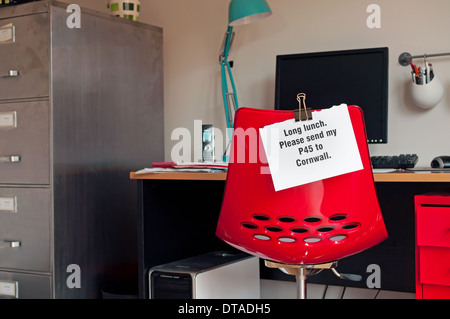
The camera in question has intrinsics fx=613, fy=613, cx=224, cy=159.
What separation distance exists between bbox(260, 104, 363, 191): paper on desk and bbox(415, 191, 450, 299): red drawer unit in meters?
0.28

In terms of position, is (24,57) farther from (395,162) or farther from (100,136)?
(395,162)

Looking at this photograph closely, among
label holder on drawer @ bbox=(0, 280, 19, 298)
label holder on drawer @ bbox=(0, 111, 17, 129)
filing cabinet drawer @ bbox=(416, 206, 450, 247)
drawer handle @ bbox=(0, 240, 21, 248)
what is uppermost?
label holder on drawer @ bbox=(0, 111, 17, 129)

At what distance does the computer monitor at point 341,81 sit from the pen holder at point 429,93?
12cm

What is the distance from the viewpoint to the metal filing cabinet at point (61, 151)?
2393mm

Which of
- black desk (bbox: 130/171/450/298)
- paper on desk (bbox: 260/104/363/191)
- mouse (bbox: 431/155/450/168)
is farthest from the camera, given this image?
black desk (bbox: 130/171/450/298)

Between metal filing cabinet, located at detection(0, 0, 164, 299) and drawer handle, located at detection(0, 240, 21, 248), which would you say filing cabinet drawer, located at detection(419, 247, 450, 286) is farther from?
drawer handle, located at detection(0, 240, 21, 248)

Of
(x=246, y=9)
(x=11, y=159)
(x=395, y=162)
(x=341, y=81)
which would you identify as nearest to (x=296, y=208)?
(x=395, y=162)

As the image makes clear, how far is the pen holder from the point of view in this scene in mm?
2299

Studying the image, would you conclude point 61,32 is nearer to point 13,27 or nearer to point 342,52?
point 13,27

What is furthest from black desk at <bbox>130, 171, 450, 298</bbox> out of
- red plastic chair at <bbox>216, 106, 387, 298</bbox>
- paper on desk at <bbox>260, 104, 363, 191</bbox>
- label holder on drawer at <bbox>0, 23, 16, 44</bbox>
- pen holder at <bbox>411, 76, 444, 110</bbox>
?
label holder on drawer at <bbox>0, 23, 16, 44</bbox>

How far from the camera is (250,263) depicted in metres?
2.43

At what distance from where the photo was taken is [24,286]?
2436mm

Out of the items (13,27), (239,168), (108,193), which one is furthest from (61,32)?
(239,168)

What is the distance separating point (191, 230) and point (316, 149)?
1.06 m
